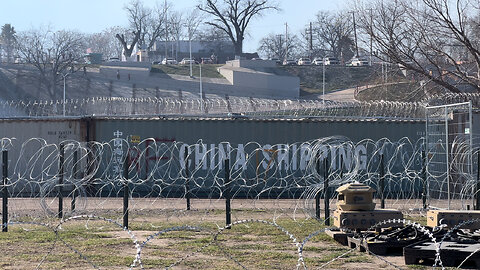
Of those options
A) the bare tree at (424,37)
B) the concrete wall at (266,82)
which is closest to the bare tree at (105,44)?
the concrete wall at (266,82)

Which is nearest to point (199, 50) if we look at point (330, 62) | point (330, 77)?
point (330, 62)

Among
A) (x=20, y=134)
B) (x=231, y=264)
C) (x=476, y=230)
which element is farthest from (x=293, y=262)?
(x=20, y=134)

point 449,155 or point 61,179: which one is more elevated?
point 449,155

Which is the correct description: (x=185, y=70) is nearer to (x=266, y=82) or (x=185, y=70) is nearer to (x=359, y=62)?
(x=266, y=82)

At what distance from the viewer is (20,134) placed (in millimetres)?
25625

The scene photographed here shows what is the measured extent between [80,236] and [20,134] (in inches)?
494

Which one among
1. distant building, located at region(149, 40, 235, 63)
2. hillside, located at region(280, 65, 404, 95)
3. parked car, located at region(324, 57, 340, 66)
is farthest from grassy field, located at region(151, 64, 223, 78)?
distant building, located at region(149, 40, 235, 63)

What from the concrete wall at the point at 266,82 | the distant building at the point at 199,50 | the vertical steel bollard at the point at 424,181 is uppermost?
the distant building at the point at 199,50

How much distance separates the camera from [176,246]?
12828mm

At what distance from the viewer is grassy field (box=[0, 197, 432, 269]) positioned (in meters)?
11.1

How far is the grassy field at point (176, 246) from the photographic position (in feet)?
36.3

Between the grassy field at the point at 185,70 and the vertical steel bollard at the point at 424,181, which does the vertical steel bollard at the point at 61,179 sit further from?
the grassy field at the point at 185,70

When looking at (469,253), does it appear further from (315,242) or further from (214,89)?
(214,89)

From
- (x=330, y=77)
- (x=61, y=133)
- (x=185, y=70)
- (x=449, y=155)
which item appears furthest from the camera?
(x=185, y=70)
